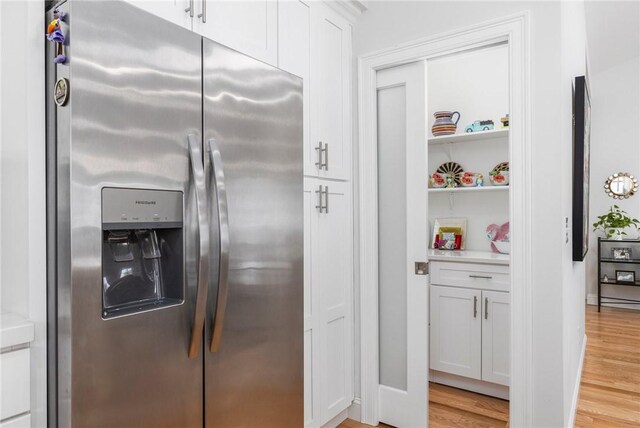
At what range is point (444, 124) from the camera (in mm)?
3359

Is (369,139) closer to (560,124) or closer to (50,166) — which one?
(560,124)

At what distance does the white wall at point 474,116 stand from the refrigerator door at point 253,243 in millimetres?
2341

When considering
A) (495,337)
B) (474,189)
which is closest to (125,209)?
(495,337)

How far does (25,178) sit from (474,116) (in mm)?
3269

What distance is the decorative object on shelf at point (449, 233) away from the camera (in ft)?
11.4

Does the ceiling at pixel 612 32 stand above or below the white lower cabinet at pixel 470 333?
above

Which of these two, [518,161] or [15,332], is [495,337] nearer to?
[518,161]

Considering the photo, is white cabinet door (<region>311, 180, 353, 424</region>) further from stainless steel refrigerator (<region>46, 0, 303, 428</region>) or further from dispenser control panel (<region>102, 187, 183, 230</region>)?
dispenser control panel (<region>102, 187, 183, 230</region>)

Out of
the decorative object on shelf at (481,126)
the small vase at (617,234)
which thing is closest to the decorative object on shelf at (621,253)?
the small vase at (617,234)

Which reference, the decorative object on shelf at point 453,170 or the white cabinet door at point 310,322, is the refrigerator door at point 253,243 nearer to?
the white cabinet door at point 310,322

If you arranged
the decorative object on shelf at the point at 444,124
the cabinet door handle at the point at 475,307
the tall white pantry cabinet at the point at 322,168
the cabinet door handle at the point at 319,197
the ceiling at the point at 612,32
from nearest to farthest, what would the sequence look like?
the tall white pantry cabinet at the point at 322,168 → the cabinet door handle at the point at 319,197 → the cabinet door handle at the point at 475,307 → the decorative object on shelf at the point at 444,124 → the ceiling at the point at 612,32

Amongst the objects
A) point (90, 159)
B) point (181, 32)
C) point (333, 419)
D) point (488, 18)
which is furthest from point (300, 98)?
point (333, 419)

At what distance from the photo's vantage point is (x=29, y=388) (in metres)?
1.04

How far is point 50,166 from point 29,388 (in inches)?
21.6
